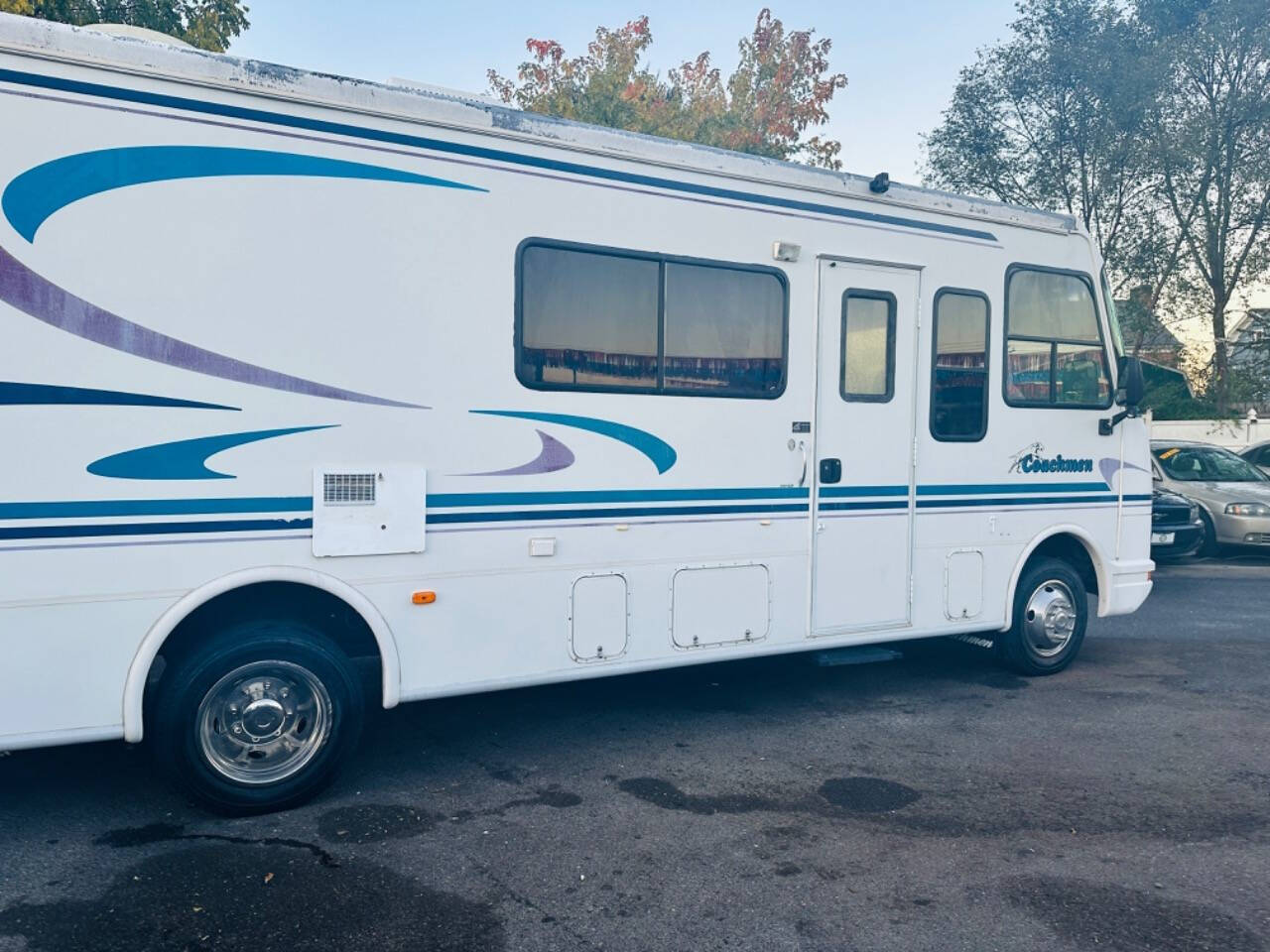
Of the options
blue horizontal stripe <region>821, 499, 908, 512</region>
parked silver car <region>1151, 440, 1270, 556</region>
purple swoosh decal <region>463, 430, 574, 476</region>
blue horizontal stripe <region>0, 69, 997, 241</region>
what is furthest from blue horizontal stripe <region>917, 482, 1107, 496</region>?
parked silver car <region>1151, 440, 1270, 556</region>

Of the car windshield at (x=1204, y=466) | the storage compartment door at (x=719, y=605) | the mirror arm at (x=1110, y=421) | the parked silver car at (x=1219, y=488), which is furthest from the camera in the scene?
the car windshield at (x=1204, y=466)

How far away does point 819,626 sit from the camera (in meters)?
6.13

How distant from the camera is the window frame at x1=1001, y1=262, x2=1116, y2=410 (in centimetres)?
683

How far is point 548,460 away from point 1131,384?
419 centimetres

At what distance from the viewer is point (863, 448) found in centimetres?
624

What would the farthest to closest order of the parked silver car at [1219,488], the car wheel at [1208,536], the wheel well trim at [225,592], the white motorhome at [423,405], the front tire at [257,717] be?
the car wheel at [1208,536] → the parked silver car at [1219,488] → the front tire at [257,717] → the wheel well trim at [225,592] → the white motorhome at [423,405]

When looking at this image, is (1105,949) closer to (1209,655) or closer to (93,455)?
(93,455)

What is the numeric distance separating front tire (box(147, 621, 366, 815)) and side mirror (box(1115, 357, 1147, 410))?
5296mm

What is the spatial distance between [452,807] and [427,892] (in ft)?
2.74

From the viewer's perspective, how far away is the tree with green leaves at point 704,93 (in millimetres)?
20750

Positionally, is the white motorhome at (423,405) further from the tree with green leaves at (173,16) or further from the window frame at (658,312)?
the tree with green leaves at (173,16)

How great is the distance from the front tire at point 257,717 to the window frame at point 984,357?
12.4 feet

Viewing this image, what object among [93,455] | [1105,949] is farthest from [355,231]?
[1105,949]

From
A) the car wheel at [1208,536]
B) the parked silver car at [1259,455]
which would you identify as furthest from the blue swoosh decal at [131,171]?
the parked silver car at [1259,455]
